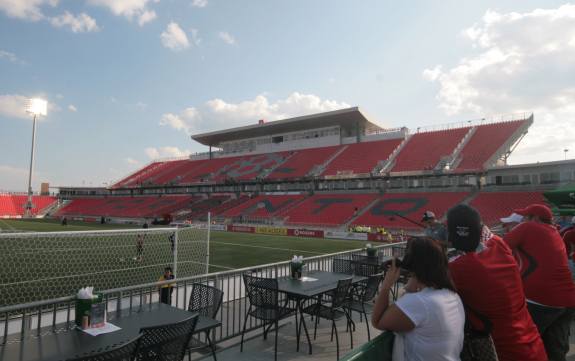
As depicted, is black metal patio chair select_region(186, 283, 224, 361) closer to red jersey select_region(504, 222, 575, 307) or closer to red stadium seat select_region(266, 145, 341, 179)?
red jersey select_region(504, 222, 575, 307)

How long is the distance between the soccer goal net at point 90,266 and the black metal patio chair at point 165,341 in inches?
138

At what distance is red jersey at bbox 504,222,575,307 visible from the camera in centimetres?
316

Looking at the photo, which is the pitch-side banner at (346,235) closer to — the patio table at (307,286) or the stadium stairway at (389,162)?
the stadium stairway at (389,162)

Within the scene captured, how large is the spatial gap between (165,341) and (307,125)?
4556 centimetres

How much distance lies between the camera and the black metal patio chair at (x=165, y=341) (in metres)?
2.75

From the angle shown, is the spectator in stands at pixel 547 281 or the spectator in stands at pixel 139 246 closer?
the spectator in stands at pixel 547 281

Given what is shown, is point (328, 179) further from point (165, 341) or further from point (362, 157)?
point (165, 341)

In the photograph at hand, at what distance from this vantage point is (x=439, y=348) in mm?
1848

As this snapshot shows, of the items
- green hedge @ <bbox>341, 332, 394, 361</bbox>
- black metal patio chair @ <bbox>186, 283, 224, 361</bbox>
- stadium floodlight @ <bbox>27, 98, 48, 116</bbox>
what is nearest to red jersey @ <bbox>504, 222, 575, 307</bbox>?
green hedge @ <bbox>341, 332, 394, 361</bbox>

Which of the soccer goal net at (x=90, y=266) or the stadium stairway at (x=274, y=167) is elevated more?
the stadium stairway at (x=274, y=167)

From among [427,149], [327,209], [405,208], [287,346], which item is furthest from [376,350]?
[427,149]

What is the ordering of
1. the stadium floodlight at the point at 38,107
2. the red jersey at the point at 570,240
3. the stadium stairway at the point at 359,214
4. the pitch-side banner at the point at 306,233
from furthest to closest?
the stadium floodlight at the point at 38,107, the stadium stairway at the point at 359,214, the pitch-side banner at the point at 306,233, the red jersey at the point at 570,240

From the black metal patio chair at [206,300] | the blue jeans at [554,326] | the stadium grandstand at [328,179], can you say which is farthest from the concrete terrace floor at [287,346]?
the stadium grandstand at [328,179]

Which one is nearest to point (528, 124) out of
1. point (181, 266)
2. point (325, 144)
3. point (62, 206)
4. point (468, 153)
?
point (468, 153)
